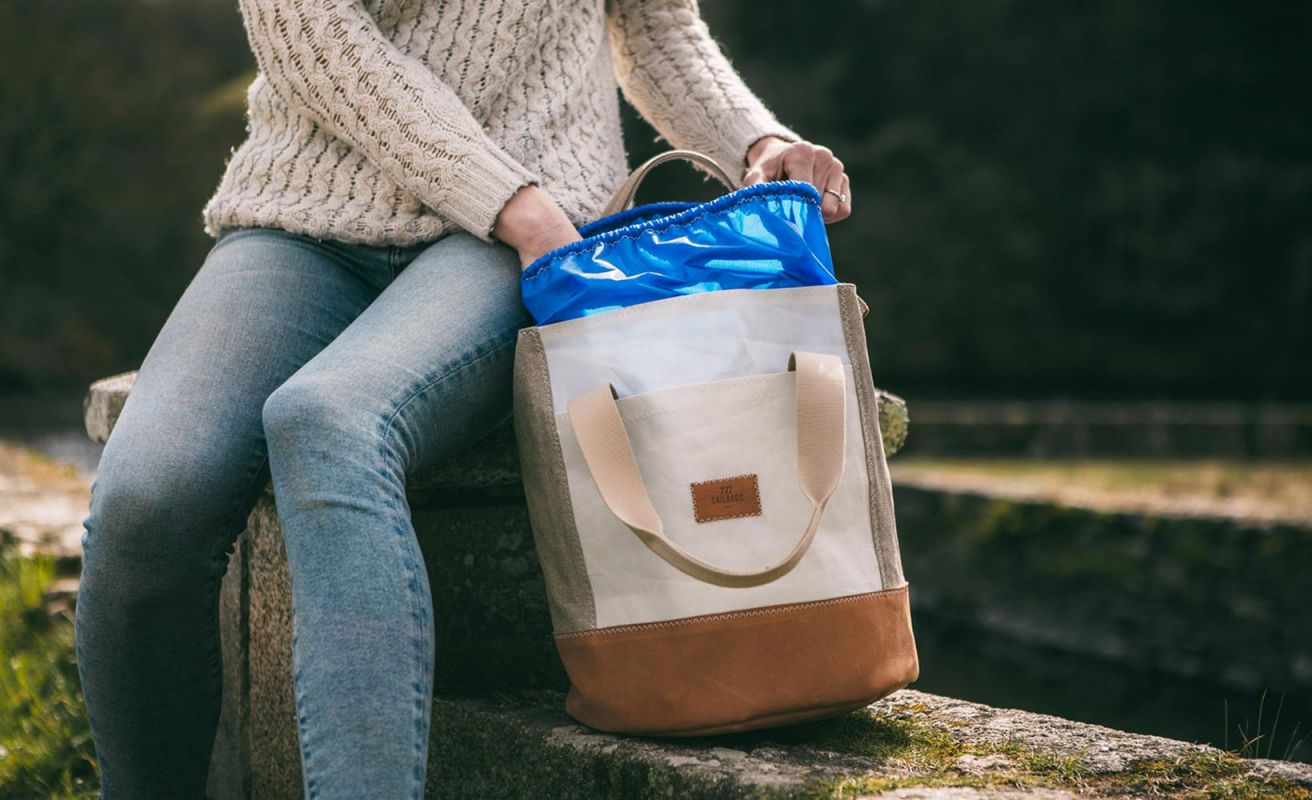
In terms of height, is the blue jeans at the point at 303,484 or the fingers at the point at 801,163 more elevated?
the fingers at the point at 801,163

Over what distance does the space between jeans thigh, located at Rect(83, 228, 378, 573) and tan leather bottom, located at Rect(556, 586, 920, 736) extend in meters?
0.46

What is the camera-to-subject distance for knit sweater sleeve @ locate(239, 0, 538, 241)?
1.51 m

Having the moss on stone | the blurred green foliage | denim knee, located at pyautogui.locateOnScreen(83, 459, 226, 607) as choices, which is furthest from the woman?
the blurred green foliage

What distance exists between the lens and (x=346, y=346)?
1.39 m

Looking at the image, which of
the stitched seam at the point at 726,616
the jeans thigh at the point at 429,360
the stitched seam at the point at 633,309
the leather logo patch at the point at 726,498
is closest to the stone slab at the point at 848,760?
the stitched seam at the point at 726,616

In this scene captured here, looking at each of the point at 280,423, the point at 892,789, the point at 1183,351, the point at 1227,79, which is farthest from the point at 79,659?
the point at 1227,79

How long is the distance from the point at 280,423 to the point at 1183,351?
17.3 m

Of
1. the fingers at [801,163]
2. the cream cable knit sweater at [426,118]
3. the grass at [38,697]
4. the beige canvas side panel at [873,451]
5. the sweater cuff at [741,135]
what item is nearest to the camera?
the beige canvas side panel at [873,451]

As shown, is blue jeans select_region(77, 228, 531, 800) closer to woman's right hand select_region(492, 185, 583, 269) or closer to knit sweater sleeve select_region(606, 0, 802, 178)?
woman's right hand select_region(492, 185, 583, 269)

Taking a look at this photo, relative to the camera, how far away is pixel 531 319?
1.54 metres

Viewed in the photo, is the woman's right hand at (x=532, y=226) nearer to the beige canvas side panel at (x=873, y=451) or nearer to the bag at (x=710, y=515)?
the bag at (x=710, y=515)

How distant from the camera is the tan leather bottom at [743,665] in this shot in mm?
1340

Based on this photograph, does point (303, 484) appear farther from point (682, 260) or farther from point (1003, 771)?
point (1003, 771)

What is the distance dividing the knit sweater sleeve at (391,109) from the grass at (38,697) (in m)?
1.22
